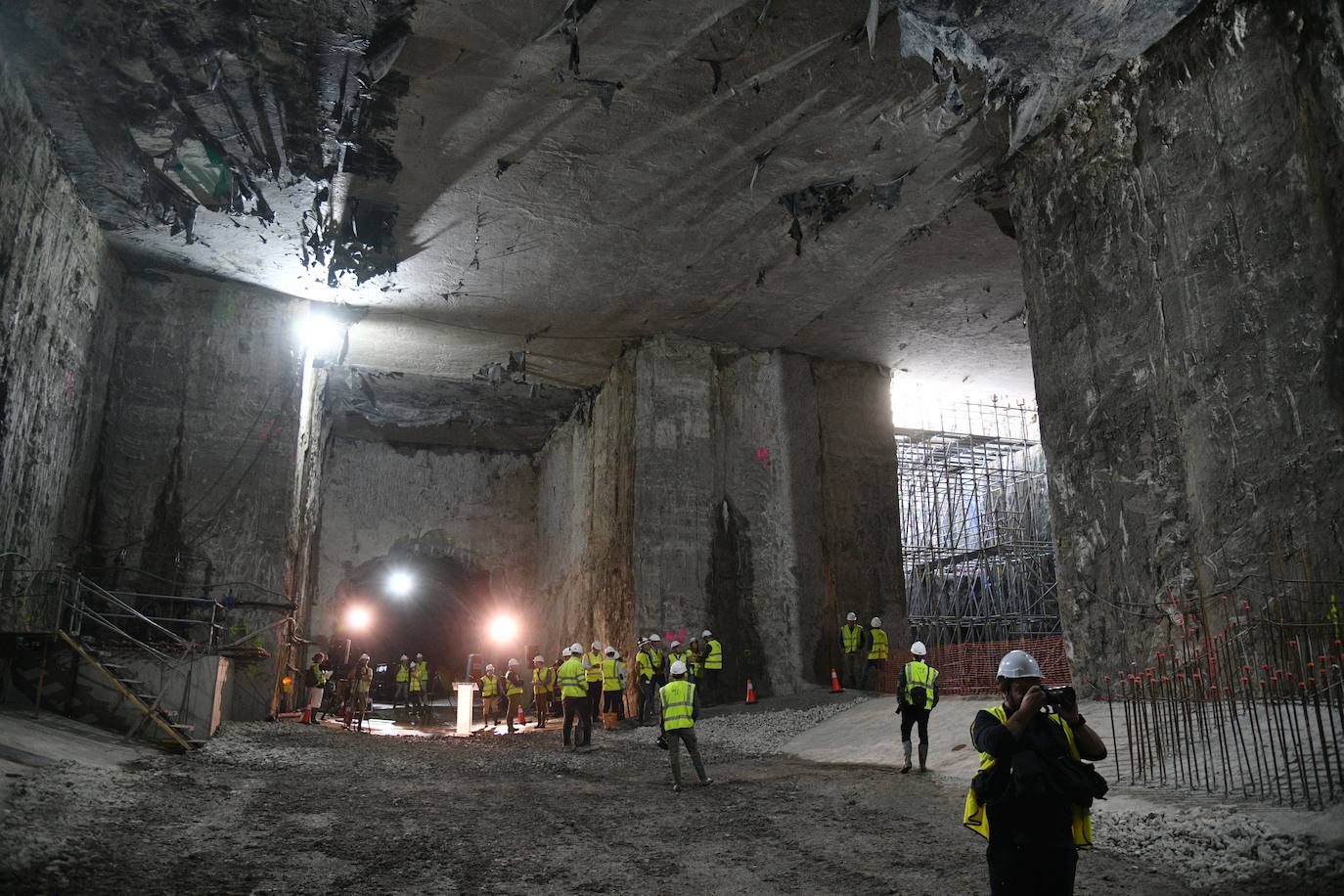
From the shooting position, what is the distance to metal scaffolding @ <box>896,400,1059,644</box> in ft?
90.7

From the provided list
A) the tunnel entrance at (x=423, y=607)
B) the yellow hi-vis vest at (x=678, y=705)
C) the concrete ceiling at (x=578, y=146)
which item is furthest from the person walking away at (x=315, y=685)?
the yellow hi-vis vest at (x=678, y=705)

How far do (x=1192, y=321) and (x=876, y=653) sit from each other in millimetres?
8824

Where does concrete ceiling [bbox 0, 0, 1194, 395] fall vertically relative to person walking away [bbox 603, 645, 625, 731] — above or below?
above

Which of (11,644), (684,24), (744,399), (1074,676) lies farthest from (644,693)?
(684,24)

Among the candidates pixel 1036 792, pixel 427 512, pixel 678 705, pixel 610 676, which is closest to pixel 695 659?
pixel 610 676

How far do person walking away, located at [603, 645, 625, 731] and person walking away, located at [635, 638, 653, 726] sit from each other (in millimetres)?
349

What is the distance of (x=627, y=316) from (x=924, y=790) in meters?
11.7

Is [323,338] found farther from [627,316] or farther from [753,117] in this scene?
[753,117]

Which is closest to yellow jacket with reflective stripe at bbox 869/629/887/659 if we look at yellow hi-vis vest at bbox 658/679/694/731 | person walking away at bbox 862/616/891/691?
person walking away at bbox 862/616/891/691

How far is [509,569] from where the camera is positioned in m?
27.4

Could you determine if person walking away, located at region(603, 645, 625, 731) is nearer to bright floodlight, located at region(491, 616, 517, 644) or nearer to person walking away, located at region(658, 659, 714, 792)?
person walking away, located at region(658, 659, 714, 792)

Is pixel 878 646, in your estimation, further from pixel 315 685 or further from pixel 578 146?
pixel 315 685

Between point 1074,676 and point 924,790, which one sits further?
point 1074,676

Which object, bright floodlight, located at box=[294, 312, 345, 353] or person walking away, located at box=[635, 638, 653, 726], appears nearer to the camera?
person walking away, located at box=[635, 638, 653, 726]
